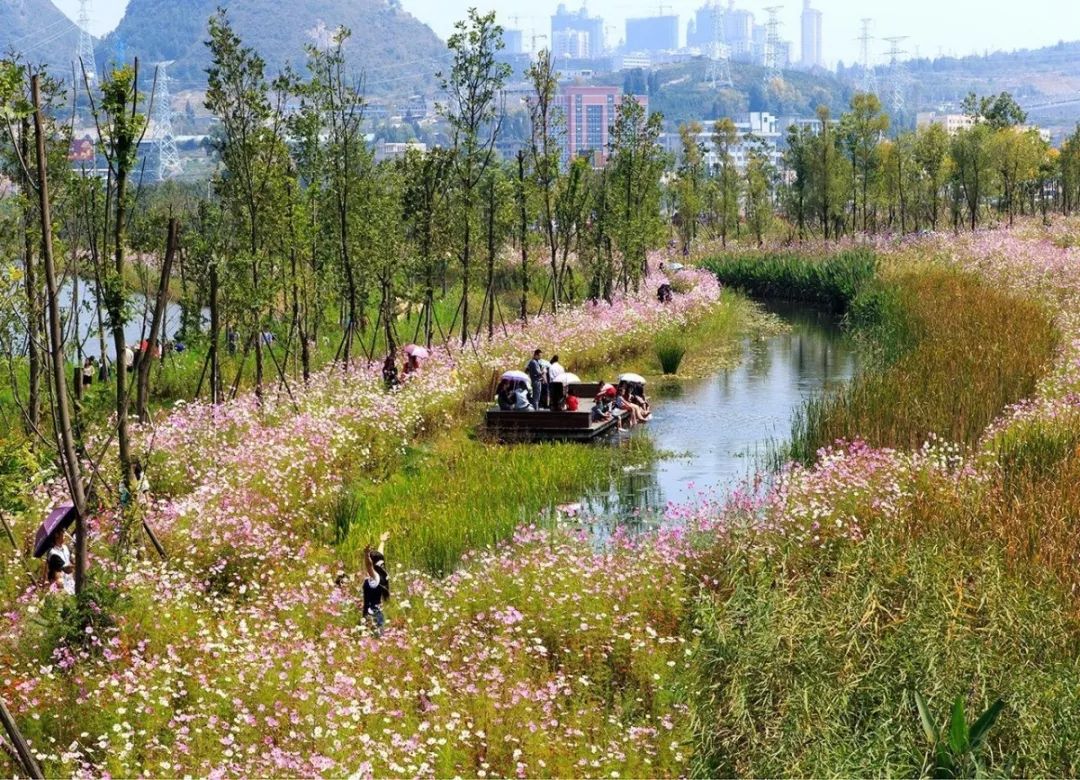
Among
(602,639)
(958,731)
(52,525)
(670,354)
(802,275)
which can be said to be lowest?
(670,354)

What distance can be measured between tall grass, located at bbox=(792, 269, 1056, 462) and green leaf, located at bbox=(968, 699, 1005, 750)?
8.43m

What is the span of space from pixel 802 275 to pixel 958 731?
4092 cm

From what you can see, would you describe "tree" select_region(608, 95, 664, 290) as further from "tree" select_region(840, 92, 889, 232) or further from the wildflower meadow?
the wildflower meadow

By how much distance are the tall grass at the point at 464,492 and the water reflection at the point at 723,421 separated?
23.6 inches

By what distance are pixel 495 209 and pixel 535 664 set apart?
24.1 meters

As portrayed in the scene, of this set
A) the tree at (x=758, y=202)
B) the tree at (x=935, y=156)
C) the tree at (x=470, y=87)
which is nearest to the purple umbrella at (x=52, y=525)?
the tree at (x=470, y=87)

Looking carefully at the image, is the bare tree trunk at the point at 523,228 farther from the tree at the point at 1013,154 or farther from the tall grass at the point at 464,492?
the tree at the point at 1013,154

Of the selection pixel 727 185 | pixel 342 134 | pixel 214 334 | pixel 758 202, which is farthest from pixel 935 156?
pixel 214 334

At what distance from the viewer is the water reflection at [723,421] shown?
1866cm

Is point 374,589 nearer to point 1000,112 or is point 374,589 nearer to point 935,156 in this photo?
point 935,156

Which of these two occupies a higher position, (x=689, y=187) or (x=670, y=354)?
(x=689, y=187)

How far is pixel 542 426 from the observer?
2278 cm

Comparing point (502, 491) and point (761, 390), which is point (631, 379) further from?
point (502, 491)

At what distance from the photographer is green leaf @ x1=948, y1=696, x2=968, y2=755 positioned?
8.32 metres
